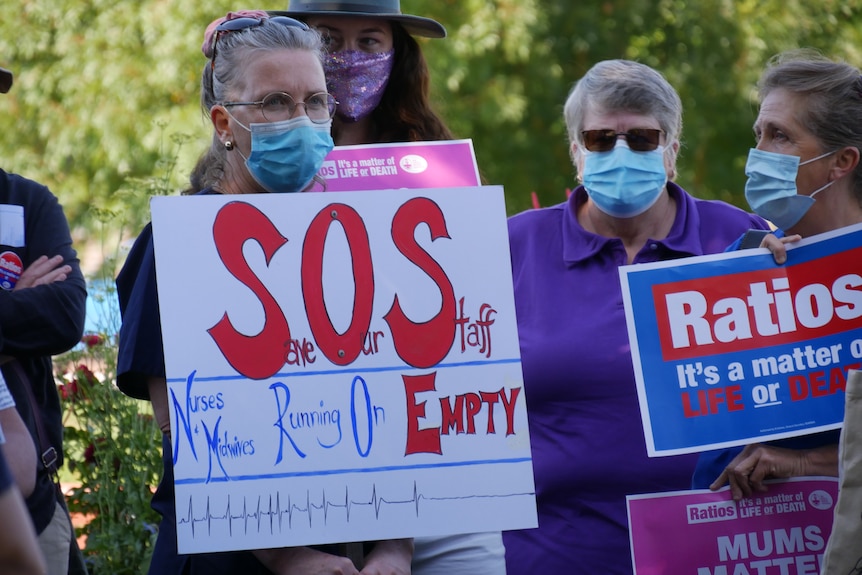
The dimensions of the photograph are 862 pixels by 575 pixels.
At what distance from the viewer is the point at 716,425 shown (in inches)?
131

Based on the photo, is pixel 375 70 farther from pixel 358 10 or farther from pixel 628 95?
pixel 628 95

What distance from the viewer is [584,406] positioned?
369 cm

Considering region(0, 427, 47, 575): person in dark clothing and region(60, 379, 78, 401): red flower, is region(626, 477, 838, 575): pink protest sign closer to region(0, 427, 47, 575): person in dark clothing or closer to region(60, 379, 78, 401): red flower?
region(0, 427, 47, 575): person in dark clothing

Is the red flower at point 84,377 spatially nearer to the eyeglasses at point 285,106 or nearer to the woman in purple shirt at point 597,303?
the woman in purple shirt at point 597,303

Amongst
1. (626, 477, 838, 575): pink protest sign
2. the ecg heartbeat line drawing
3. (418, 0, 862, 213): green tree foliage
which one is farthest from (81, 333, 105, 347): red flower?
(418, 0, 862, 213): green tree foliage

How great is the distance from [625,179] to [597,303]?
1.32ft

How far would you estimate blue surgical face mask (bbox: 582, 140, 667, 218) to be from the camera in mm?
3844

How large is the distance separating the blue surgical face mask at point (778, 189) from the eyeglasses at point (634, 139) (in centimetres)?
40

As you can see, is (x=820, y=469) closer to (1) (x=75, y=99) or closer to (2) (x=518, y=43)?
(2) (x=518, y=43)

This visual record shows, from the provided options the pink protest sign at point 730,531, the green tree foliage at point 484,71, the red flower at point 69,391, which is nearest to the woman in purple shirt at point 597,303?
the pink protest sign at point 730,531

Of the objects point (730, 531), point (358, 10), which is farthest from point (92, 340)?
point (730, 531)

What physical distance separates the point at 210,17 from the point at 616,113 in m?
7.15

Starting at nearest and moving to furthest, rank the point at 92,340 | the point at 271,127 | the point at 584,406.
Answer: the point at 271,127, the point at 584,406, the point at 92,340

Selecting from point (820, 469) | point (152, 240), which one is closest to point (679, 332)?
point (820, 469)
